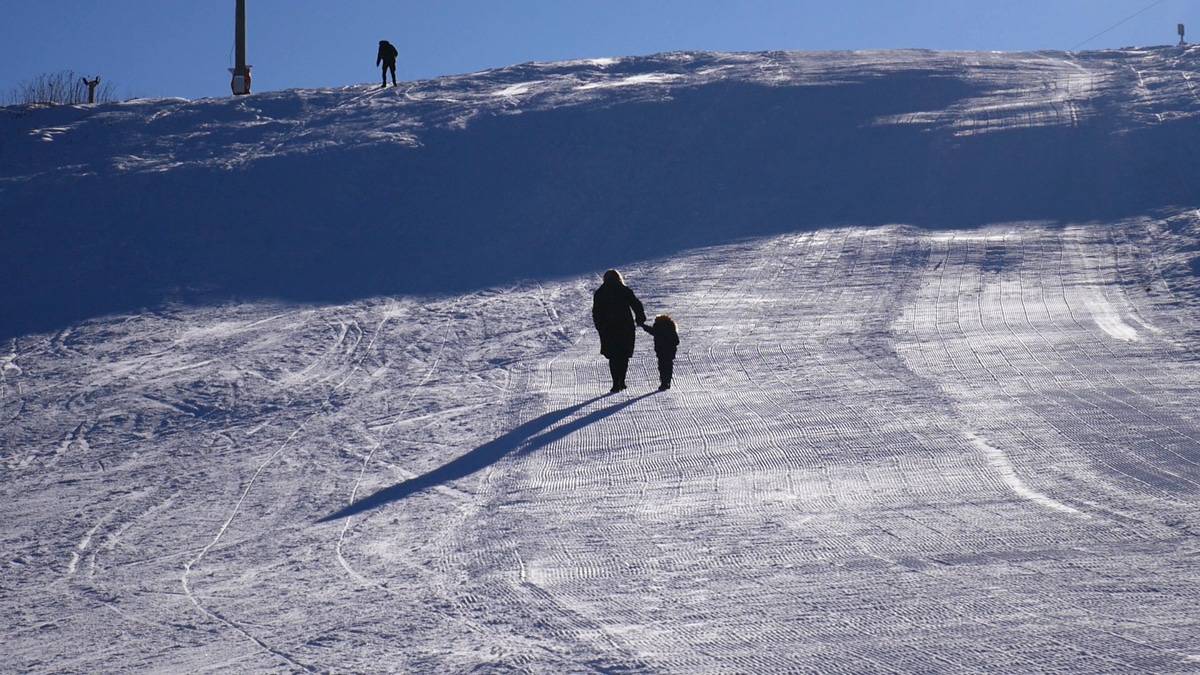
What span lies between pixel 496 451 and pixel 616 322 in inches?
121

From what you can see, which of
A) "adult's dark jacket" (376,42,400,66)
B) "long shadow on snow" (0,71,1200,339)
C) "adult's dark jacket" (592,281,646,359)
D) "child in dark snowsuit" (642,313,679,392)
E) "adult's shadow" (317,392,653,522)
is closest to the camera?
"adult's shadow" (317,392,653,522)

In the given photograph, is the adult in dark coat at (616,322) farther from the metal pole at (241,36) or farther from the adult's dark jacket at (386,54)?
the metal pole at (241,36)

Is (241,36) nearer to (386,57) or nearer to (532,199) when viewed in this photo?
(386,57)

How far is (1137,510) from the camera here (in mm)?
7605

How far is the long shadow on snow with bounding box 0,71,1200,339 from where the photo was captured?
2142 centimetres

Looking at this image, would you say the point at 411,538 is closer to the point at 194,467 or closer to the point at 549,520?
the point at 549,520

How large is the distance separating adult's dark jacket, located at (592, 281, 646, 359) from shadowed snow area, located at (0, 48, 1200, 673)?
2.03 ft

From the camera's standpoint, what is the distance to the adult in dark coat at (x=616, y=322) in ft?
44.4

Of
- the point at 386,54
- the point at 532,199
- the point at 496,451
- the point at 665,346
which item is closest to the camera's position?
the point at 496,451

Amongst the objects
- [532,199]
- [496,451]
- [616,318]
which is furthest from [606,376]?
[532,199]

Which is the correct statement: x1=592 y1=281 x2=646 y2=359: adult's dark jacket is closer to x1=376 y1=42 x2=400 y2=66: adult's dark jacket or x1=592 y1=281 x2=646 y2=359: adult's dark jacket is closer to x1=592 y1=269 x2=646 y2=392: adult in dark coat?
x1=592 y1=269 x2=646 y2=392: adult in dark coat

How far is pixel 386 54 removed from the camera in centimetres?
3603

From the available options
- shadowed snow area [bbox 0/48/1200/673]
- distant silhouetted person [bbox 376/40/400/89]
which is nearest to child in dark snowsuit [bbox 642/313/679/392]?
shadowed snow area [bbox 0/48/1200/673]

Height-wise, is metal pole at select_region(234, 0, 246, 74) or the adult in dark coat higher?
metal pole at select_region(234, 0, 246, 74)
